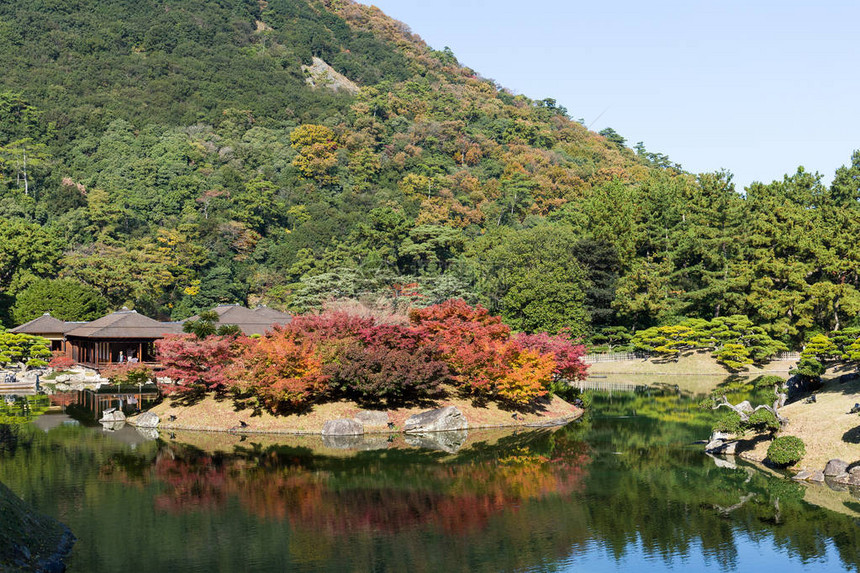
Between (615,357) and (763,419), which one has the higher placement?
(615,357)

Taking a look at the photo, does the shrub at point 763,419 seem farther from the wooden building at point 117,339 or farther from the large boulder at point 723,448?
the wooden building at point 117,339

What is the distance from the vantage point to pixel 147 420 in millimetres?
34719

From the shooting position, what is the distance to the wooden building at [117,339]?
172ft

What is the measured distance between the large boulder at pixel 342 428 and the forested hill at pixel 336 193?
1058 inches

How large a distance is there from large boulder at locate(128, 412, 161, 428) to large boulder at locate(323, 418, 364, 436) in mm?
7630


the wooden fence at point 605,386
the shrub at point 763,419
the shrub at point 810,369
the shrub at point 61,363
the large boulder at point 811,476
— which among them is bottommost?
the large boulder at point 811,476

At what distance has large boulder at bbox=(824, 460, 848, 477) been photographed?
24875 mm

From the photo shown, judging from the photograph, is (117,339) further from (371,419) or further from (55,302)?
(371,419)

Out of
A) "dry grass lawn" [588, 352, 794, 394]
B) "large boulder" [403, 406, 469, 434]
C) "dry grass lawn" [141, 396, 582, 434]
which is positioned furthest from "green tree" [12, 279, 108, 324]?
"large boulder" [403, 406, 469, 434]

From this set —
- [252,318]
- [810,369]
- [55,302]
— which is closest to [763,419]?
[810,369]

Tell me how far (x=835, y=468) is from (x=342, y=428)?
17290mm

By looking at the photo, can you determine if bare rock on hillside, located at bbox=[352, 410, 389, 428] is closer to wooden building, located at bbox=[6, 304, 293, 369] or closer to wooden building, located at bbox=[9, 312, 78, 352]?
wooden building, located at bbox=[6, 304, 293, 369]

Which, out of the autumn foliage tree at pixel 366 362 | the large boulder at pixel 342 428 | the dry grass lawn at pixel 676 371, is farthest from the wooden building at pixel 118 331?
the dry grass lawn at pixel 676 371

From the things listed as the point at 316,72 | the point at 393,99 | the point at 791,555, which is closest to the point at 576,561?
the point at 791,555
